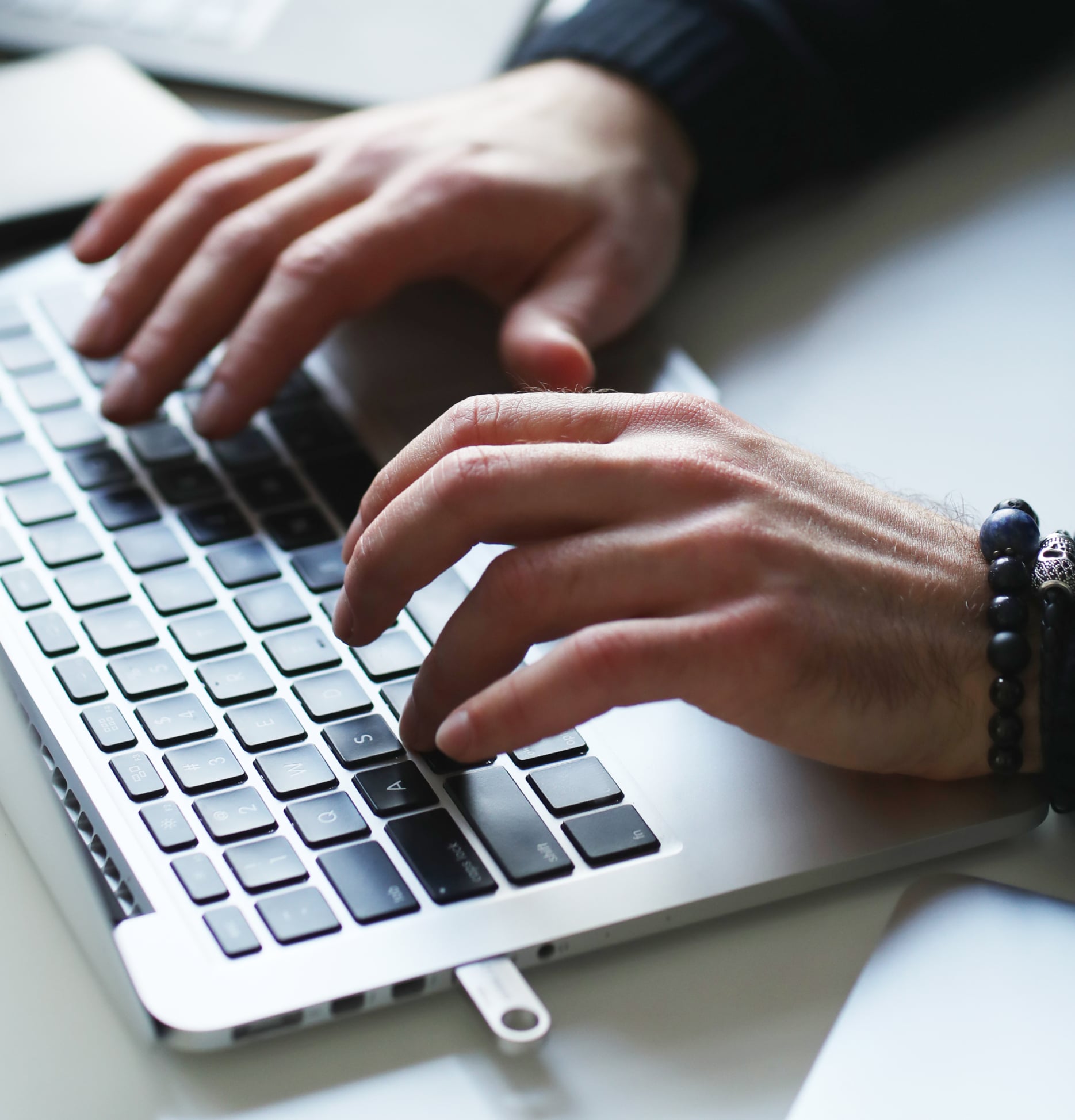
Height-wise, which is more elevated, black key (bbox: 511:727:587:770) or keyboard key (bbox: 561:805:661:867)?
keyboard key (bbox: 561:805:661:867)

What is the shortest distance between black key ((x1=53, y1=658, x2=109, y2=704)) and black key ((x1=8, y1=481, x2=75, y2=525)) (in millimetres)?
116

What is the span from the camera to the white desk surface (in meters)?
0.40

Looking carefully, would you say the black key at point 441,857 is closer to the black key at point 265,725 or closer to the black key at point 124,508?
the black key at point 265,725

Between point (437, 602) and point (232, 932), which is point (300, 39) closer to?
point (437, 602)

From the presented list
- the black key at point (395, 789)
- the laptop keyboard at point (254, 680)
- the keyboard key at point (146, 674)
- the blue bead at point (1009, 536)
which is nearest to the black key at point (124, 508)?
the laptop keyboard at point (254, 680)

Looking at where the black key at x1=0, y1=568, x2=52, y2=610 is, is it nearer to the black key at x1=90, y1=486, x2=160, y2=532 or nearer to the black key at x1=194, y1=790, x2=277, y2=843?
the black key at x1=90, y1=486, x2=160, y2=532

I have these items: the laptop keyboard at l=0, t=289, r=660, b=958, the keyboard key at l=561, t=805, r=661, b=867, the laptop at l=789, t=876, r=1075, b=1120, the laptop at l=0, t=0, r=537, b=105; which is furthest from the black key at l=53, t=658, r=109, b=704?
the laptop at l=0, t=0, r=537, b=105

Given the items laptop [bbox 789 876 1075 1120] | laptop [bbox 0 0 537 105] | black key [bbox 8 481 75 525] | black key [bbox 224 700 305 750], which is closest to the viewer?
laptop [bbox 789 876 1075 1120]

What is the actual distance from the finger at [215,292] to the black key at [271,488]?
0.18 ft

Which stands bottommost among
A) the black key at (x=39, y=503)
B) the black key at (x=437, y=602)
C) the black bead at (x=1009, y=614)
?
the black key at (x=39, y=503)

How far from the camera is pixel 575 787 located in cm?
48

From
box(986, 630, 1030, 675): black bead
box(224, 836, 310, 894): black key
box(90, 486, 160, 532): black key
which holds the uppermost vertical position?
box(986, 630, 1030, 675): black bead

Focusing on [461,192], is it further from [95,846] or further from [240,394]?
[95,846]

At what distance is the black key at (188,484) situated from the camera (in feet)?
2.12
